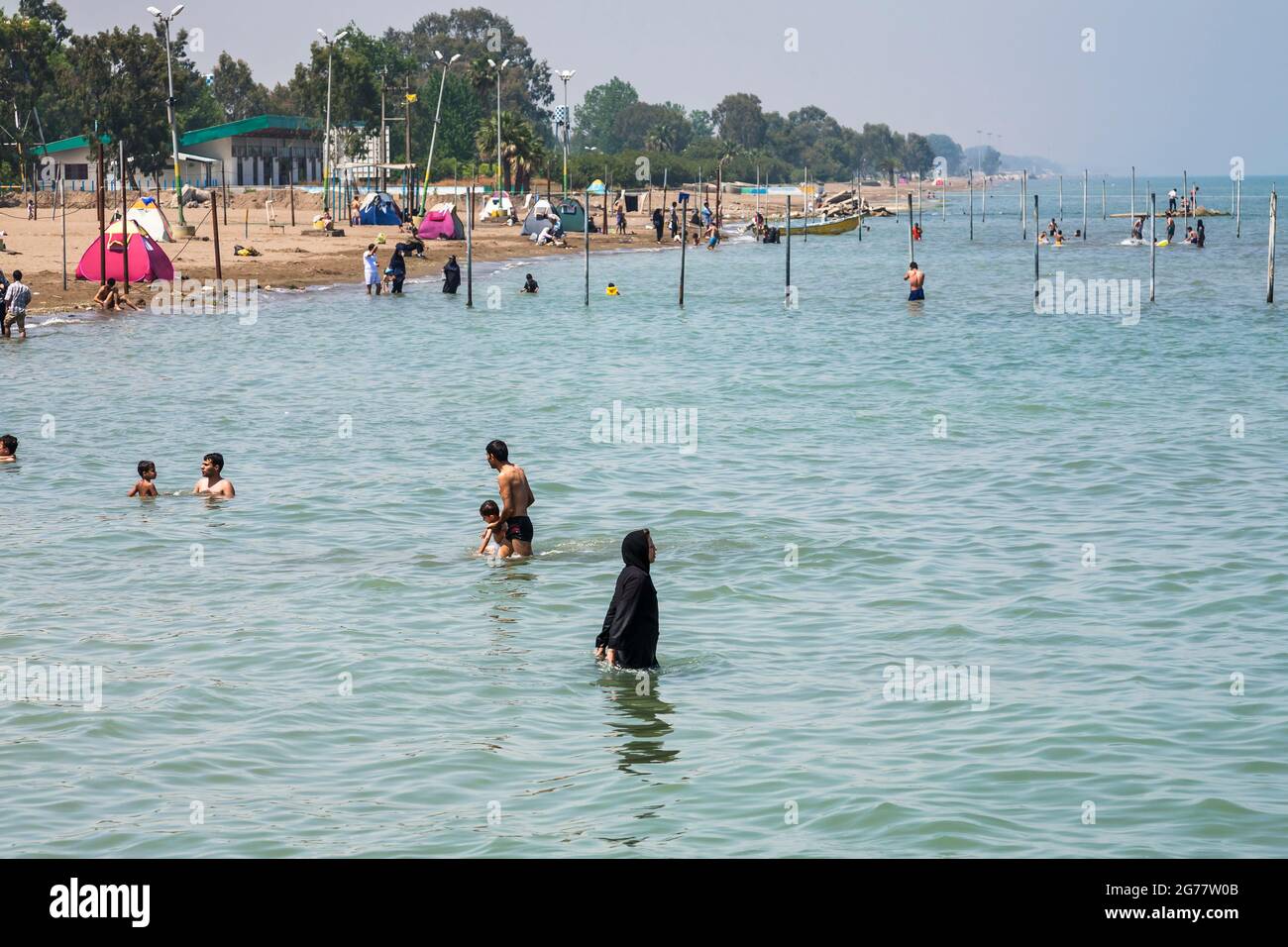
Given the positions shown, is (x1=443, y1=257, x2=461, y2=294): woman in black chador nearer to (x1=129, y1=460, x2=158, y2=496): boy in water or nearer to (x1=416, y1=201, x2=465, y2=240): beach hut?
(x1=416, y1=201, x2=465, y2=240): beach hut

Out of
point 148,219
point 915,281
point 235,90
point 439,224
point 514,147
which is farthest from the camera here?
point 235,90

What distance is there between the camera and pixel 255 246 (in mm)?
68125

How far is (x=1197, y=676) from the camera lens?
45.1ft

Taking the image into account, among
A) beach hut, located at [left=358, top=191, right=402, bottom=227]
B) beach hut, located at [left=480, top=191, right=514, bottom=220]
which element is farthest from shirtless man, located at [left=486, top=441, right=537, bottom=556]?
beach hut, located at [left=480, top=191, right=514, bottom=220]

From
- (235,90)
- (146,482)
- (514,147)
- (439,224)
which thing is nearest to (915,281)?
(439,224)

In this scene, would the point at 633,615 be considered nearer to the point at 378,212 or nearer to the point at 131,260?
the point at 131,260

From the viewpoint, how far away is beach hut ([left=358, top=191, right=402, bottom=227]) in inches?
3223

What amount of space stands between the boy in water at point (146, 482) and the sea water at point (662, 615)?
307 millimetres

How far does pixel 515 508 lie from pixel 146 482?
6.44 metres

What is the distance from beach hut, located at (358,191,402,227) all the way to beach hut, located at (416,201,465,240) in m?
4.09

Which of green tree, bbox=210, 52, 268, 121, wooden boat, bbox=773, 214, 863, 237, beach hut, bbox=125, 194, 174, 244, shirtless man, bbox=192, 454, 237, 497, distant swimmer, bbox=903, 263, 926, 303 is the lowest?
shirtless man, bbox=192, 454, 237, 497
